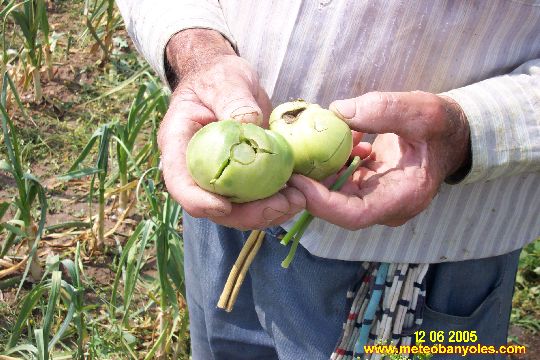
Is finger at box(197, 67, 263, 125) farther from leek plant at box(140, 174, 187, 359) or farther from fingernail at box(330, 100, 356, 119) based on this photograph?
leek plant at box(140, 174, 187, 359)

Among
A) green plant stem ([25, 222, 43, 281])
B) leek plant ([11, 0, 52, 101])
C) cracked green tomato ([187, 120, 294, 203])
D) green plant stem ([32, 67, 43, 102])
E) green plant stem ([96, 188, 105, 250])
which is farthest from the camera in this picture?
green plant stem ([32, 67, 43, 102])

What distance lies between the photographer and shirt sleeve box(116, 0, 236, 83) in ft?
4.26

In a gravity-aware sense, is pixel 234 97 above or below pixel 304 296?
above

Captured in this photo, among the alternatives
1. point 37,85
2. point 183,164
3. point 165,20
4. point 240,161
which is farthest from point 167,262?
point 37,85

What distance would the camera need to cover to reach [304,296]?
136 cm

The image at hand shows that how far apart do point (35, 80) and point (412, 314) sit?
194 cm

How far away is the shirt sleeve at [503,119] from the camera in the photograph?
3.65 ft

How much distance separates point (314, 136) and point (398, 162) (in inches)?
5.8

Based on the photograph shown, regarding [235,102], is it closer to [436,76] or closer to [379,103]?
[379,103]

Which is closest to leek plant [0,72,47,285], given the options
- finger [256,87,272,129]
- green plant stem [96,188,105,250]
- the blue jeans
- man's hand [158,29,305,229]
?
green plant stem [96,188,105,250]

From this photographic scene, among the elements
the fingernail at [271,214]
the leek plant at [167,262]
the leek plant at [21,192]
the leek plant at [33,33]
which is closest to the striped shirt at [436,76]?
the fingernail at [271,214]

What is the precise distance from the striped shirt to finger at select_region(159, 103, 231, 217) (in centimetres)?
15

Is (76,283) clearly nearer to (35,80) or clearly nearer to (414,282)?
(414,282)

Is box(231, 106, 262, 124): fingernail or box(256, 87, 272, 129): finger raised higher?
box(231, 106, 262, 124): fingernail
